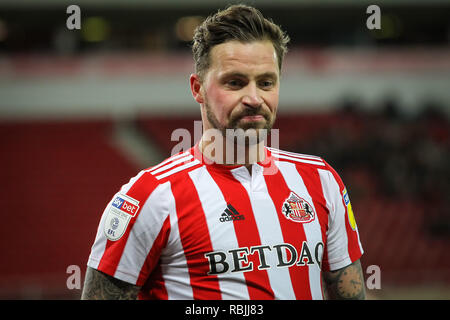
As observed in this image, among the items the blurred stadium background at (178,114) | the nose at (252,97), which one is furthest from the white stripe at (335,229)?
the blurred stadium background at (178,114)

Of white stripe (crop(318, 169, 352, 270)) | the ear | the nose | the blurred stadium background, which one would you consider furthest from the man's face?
the blurred stadium background

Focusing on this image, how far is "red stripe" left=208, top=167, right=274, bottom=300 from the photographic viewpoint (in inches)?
60.3

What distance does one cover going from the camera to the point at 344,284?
5.74 ft

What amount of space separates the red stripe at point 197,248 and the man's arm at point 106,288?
19cm

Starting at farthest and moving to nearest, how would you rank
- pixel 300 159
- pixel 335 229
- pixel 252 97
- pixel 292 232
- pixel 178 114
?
pixel 178 114 < pixel 300 159 < pixel 335 229 < pixel 292 232 < pixel 252 97

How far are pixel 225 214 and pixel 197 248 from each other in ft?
0.47

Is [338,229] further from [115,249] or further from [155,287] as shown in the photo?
[115,249]

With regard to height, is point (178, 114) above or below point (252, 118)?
above

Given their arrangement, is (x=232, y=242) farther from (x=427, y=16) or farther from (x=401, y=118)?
(x=427, y=16)

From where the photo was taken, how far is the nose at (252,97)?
1517mm

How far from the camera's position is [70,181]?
8.40m

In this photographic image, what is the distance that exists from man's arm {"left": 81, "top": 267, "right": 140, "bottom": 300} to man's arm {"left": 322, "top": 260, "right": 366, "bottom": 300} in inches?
26.3

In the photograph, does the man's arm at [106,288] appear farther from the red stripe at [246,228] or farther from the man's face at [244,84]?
the man's face at [244,84]

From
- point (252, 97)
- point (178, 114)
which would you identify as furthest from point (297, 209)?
point (178, 114)
